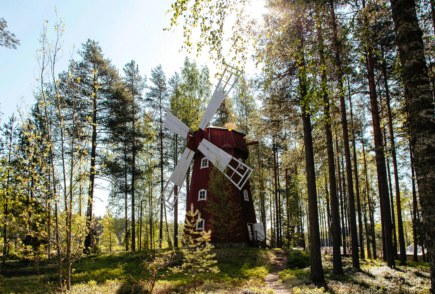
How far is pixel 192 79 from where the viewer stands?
2453 cm

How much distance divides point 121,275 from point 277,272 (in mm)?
7890

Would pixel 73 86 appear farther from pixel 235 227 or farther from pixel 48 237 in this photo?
pixel 235 227

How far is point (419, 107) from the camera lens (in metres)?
3.94

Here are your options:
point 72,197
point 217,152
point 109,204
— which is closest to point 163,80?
point 217,152

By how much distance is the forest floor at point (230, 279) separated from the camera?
874 cm

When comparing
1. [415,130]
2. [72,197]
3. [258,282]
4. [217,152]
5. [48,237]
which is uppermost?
[217,152]

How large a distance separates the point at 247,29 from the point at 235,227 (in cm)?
1639

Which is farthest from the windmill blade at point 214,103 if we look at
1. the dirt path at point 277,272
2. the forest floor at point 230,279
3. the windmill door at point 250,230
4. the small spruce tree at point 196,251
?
the small spruce tree at point 196,251

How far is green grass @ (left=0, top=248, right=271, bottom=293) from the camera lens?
31.7ft

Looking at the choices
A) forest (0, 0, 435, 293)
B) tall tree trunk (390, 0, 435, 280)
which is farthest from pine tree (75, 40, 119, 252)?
tall tree trunk (390, 0, 435, 280)

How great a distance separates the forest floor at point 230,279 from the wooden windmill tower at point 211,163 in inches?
148

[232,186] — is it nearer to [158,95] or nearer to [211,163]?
[211,163]

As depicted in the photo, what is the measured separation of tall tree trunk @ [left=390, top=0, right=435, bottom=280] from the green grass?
6458 mm

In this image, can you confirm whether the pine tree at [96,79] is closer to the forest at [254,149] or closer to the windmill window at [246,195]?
the forest at [254,149]
